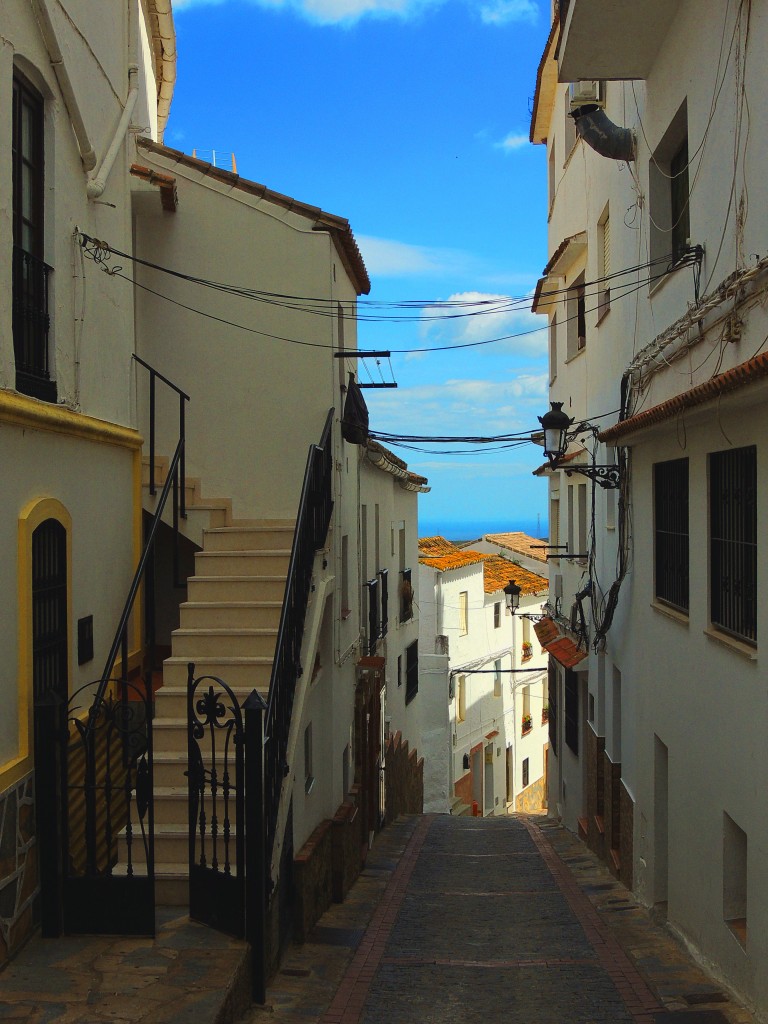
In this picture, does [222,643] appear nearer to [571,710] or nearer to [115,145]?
[115,145]

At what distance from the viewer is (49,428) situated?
23.8 feet

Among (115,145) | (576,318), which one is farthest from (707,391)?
(576,318)

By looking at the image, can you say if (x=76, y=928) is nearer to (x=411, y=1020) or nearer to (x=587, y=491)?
(x=411, y=1020)

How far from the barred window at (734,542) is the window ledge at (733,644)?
50mm

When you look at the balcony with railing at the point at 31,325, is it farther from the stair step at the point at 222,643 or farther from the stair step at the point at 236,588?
the stair step at the point at 236,588

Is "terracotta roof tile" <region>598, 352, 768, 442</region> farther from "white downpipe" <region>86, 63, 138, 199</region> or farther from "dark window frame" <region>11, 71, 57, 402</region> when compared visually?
"white downpipe" <region>86, 63, 138, 199</region>

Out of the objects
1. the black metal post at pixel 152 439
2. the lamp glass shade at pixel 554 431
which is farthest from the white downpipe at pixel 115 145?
the lamp glass shade at pixel 554 431

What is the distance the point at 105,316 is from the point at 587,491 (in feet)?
27.9

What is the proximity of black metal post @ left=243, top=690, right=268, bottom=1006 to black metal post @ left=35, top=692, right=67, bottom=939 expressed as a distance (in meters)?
1.22

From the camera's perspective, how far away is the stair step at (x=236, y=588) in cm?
957

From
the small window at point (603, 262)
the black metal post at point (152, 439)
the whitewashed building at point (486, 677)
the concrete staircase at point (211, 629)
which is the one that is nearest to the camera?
the concrete staircase at point (211, 629)

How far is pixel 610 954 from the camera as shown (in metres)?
8.79

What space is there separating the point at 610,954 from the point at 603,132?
803 cm

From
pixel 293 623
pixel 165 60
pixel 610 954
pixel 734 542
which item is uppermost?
A: pixel 165 60
